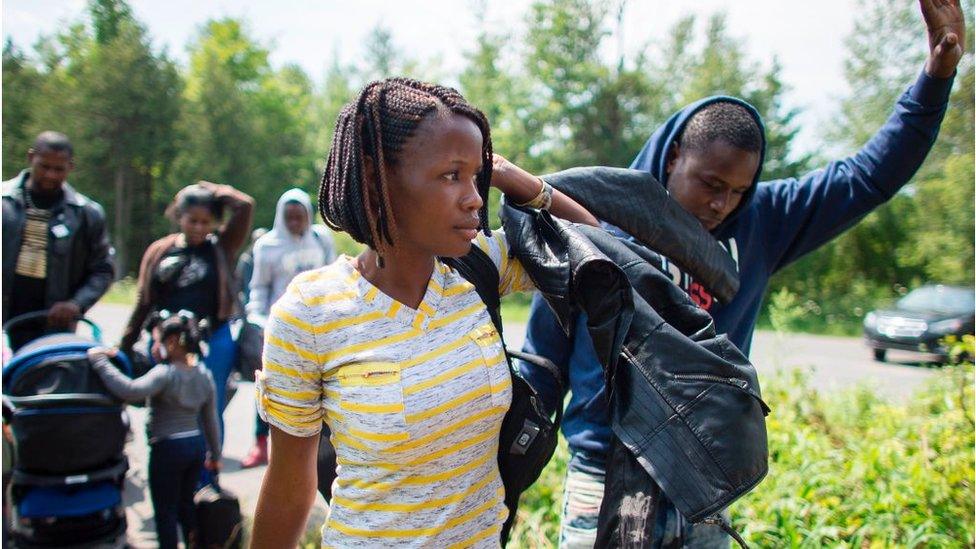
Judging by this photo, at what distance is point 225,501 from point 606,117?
24.8 m

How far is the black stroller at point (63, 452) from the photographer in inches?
132

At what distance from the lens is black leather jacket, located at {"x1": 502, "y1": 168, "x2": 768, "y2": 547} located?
60.1 inches

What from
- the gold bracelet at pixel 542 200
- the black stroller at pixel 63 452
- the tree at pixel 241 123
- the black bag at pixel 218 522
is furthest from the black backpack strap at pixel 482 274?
the tree at pixel 241 123

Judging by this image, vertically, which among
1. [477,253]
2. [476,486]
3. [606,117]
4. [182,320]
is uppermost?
[477,253]

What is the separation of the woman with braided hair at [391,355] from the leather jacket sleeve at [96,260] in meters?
3.31

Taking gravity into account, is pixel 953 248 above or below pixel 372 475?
below

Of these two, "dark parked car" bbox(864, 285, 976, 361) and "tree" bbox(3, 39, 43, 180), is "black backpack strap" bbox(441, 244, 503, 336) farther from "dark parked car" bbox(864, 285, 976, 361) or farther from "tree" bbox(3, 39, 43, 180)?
"tree" bbox(3, 39, 43, 180)

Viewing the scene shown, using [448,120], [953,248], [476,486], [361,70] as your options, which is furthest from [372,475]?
[361,70]

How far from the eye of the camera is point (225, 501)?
387cm

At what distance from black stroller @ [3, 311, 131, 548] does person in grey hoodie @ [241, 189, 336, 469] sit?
2069mm

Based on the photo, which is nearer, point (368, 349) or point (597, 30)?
point (368, 349)

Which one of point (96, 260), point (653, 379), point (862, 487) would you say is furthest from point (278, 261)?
point (653, 379)

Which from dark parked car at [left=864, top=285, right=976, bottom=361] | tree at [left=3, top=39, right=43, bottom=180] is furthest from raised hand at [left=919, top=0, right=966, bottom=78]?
tree at [left=3, top=39, right=43, bottom=180]

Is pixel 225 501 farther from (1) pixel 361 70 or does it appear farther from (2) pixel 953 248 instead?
(1) pixel 361 70
